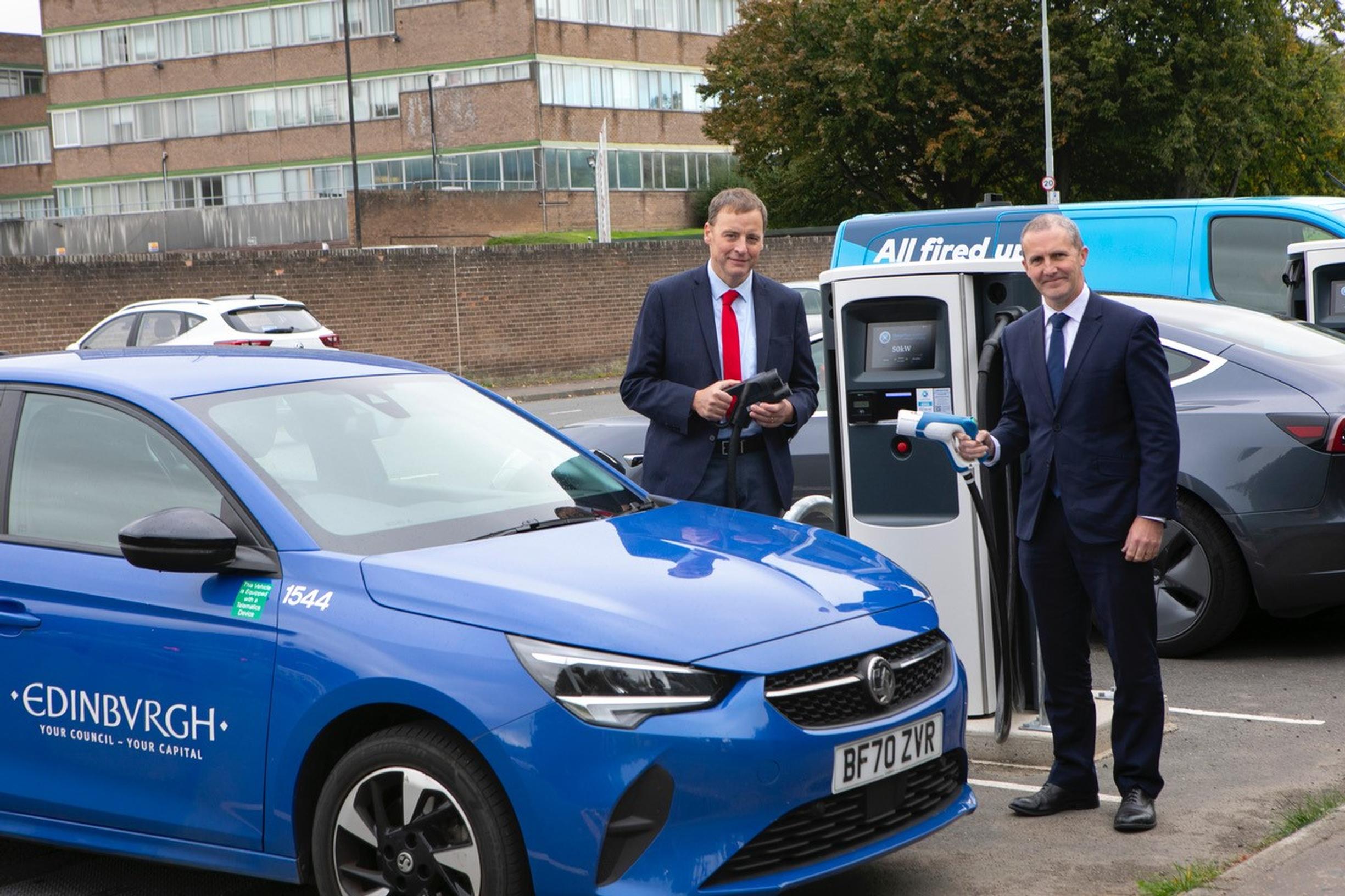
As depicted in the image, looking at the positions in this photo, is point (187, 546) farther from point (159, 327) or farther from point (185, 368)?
point (159, 327)

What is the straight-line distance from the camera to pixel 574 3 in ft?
196

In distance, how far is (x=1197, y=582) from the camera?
22.5 ft

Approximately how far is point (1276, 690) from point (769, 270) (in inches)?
1148

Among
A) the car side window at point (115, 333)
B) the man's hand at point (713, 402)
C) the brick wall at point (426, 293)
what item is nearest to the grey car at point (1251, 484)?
the man's hand at point (713, 402)

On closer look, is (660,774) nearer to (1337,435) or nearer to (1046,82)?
(1337,435)

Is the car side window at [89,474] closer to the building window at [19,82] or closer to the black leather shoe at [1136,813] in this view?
the black leather shoe at [1136,813]

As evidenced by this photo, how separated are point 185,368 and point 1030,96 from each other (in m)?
38.1

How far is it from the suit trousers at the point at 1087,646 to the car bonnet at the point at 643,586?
0.68m

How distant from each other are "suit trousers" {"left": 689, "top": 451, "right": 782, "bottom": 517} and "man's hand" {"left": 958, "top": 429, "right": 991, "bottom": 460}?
37.8 inches

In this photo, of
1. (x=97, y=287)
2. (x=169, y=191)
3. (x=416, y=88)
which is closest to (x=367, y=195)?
(x=416, y=88)

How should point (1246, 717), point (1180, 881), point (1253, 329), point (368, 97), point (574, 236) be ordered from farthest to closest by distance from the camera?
1. point (368, 97)
2. point (574, 236)
3. point (1253, 329)
4. point (1246, 717)
5. point (1180, 881)

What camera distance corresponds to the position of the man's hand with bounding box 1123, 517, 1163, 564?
4.52 metres

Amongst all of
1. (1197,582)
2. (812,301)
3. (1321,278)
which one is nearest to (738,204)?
(1197,582)

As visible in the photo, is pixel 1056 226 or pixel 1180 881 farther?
pixel 1056 226
